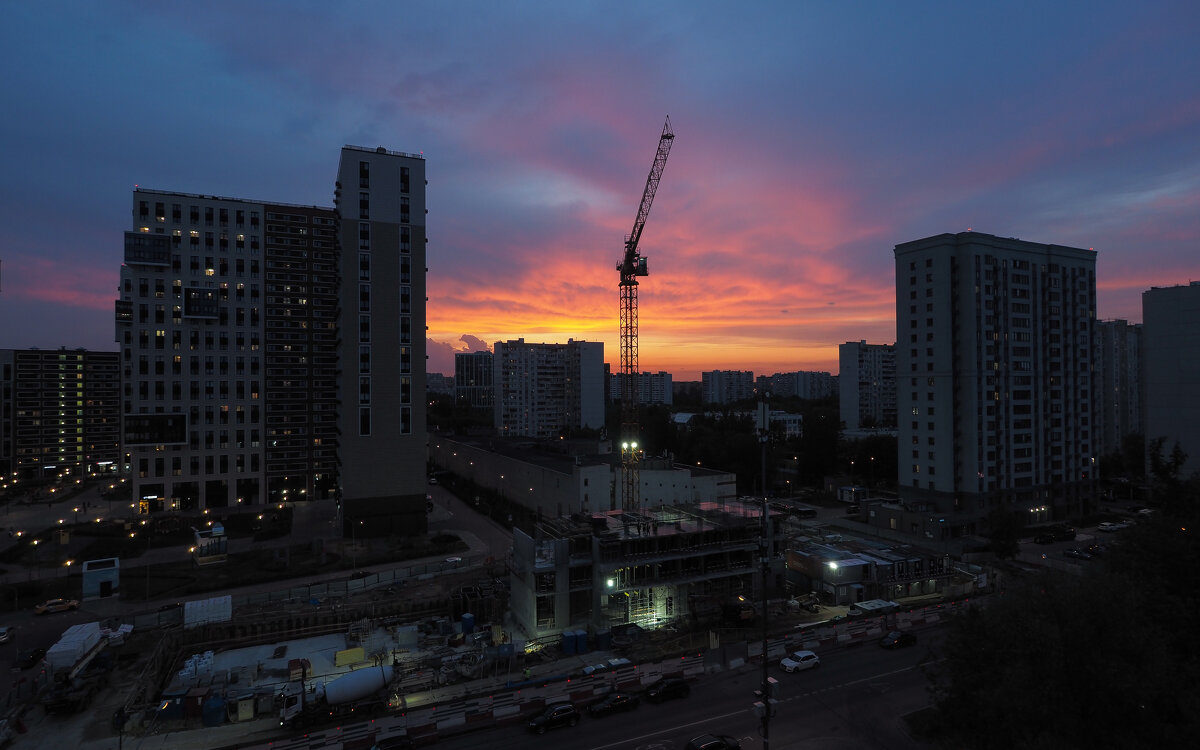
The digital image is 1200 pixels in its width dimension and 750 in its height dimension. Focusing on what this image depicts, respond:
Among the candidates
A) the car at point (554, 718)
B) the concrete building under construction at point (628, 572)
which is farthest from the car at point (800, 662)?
the car at point (554, 718)

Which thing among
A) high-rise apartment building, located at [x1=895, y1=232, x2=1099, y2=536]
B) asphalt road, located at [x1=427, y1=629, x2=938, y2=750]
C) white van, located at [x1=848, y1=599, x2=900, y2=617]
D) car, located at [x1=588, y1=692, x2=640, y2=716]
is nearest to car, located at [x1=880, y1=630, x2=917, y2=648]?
asphalt road, located at [x1=427, y1=629, x2=938, y2=750]

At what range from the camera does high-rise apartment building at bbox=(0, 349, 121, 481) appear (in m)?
89.4

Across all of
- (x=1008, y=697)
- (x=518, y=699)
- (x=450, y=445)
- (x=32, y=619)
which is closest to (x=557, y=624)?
(x=518, y=699)

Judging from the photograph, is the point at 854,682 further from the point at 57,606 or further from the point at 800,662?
the point at 57,606

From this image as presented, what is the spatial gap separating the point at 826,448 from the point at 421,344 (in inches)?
1966

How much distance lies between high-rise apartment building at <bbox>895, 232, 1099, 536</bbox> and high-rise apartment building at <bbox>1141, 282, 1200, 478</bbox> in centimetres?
1088

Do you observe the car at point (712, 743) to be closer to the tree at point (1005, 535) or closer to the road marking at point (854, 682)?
the road marking at point (854, 682)

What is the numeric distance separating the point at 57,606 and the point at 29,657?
898 centimetres

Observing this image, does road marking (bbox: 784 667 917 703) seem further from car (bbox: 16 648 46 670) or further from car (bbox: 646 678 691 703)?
car (bbox: 16 648 46 670)

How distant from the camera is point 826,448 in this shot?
72000 mm

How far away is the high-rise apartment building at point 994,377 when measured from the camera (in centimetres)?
5106

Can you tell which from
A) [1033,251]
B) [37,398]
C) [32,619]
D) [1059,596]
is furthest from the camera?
[37,398]

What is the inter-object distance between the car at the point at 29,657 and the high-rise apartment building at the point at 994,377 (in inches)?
2322

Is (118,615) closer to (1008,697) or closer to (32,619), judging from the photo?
(32,619)
